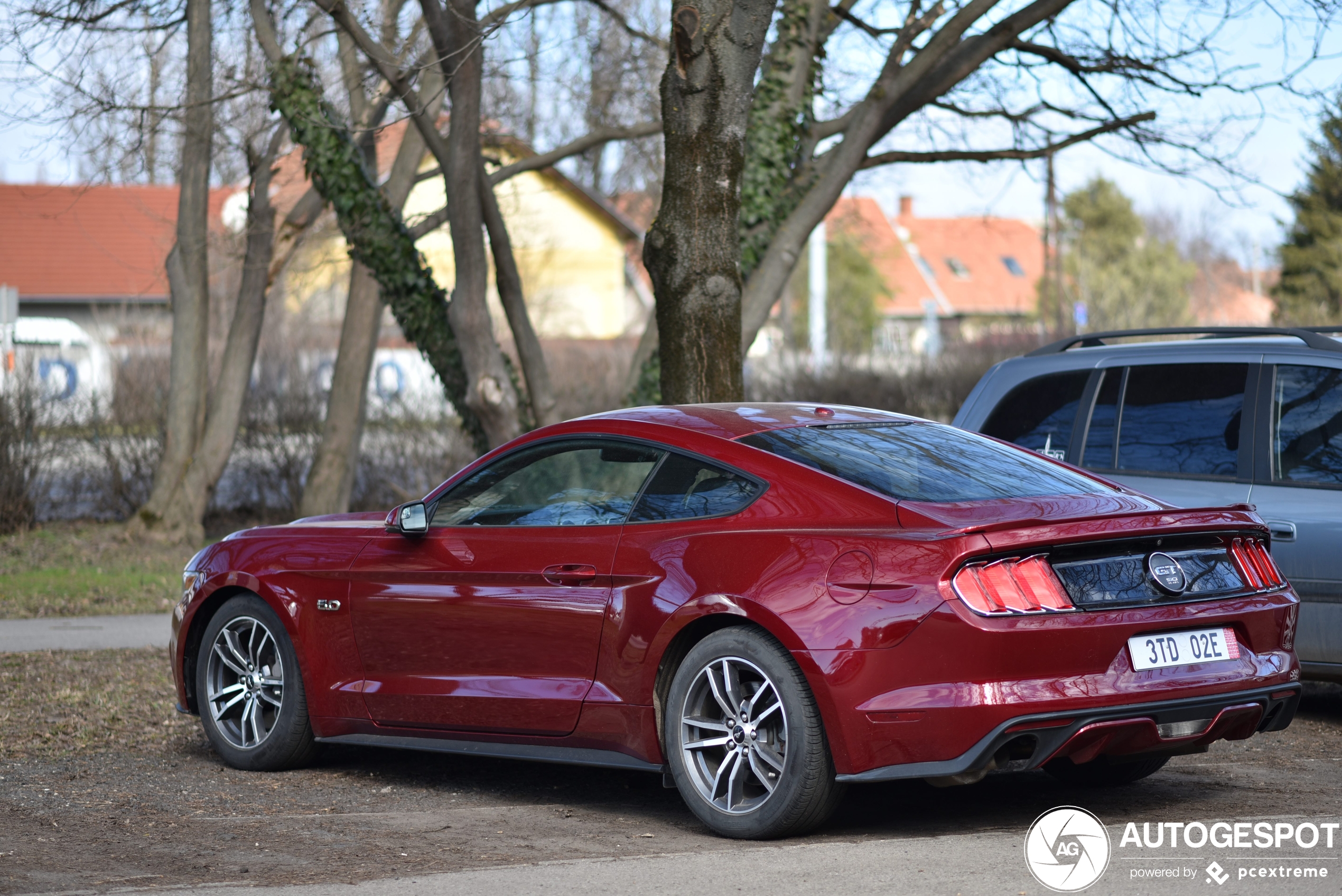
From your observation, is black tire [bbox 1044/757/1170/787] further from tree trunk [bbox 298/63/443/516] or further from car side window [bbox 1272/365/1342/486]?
tree trunk [bbox 298/63/443/516]

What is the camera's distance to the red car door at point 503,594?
5.63m

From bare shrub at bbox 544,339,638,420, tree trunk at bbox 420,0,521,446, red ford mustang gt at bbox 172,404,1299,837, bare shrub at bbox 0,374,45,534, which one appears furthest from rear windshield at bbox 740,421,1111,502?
bare shrub at bbox 544,339,638,420

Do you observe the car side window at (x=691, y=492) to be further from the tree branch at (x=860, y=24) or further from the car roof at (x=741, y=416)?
the tree branch at (x=860, y=24)

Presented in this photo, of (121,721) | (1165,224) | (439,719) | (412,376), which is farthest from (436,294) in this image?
(1165,224)

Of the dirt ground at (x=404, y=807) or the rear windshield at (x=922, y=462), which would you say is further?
the rear windshield at (x=922, y=462)

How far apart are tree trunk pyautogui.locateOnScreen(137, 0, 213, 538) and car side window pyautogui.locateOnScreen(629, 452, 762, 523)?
1211 cm

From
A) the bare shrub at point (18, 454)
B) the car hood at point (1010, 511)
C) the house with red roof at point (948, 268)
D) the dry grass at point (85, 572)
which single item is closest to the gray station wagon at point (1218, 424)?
the car hood at point (1010, 511)

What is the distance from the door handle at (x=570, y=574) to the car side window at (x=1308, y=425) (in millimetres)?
3381

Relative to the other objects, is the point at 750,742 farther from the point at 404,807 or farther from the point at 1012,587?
the point at 404,807

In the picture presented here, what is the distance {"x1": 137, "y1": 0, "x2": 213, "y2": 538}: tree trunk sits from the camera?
16.7 metres

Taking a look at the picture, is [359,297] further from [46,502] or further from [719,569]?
[719,569]

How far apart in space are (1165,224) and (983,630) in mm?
89828

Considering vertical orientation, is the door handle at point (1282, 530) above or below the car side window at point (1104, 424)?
below

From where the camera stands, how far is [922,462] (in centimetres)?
552
